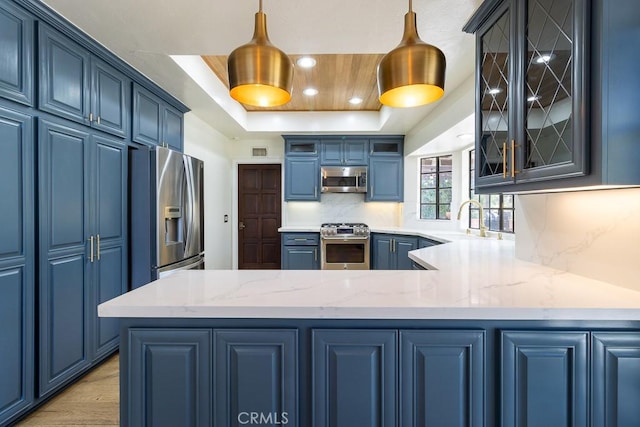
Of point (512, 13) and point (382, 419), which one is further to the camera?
point (512, 13)

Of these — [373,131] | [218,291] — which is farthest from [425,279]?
[373,131]

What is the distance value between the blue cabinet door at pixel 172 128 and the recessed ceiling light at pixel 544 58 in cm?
306

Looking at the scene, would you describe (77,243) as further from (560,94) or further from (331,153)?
(331,153)

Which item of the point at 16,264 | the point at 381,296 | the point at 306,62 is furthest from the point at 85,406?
the point at 306,62

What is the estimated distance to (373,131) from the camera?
14.9 feet

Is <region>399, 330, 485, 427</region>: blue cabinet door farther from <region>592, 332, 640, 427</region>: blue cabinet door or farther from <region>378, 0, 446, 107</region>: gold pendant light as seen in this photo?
<region>378, 0, 446, 107</region>: gold pendant light

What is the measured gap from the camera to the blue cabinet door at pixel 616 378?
3.41 ft

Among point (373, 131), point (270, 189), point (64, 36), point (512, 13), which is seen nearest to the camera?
point (512, 13)

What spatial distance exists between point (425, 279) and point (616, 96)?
0.93 m

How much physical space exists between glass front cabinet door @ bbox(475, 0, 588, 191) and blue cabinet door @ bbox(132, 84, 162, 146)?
261cm

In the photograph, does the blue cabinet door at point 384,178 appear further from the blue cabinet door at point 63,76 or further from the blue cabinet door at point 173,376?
the blue cabinet door at point 173,376

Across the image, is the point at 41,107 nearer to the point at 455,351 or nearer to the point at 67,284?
the point at 67,284

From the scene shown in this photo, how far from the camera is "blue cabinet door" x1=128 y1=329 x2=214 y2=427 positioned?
109cm

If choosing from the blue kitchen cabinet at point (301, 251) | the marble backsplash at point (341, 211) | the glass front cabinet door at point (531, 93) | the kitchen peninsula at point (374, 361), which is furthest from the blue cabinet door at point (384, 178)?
the kitchen peninsula at point (374, 361)
